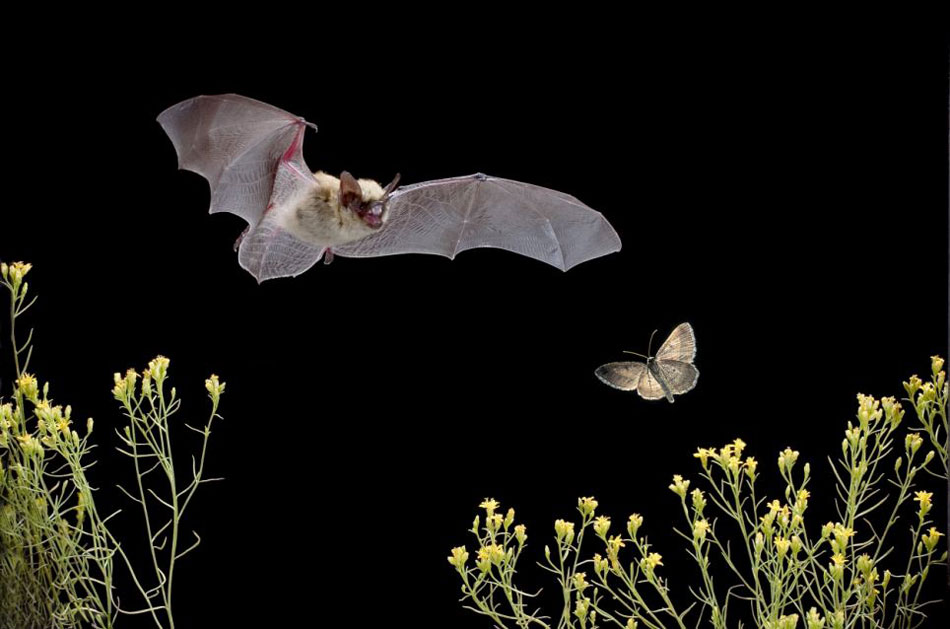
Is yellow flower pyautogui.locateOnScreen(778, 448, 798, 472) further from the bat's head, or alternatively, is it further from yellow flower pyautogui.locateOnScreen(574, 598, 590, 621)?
the bat's head

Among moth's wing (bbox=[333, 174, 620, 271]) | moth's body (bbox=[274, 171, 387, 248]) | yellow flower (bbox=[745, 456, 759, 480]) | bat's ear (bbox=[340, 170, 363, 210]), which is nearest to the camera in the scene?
yellow flower (bbox=[745, 456, 759, 480])

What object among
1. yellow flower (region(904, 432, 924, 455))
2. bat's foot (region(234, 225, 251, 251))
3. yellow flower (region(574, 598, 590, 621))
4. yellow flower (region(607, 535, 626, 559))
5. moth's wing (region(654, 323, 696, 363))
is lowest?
yellow flower (region(574, 598, 590, 621))

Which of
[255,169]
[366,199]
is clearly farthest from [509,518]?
[255,169]

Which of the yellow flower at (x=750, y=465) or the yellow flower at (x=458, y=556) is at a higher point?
the yellow flower at (x=750, y=465)

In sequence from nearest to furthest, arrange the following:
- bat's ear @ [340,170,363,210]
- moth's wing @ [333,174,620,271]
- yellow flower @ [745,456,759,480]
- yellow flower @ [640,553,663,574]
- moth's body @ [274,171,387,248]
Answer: yellow flower @ [640,553,663,574] → yellow flower @ [745,456,759,480] → bat's ear @ [340,170,363,210] → moth's body @ [274,171,387,248] → moth's wing @ [333,174,620,271]

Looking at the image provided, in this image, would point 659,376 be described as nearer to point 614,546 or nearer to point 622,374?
point 622,374

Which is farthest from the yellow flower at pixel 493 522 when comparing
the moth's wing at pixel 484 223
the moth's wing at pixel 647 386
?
the moth's wing at pixel 484 223

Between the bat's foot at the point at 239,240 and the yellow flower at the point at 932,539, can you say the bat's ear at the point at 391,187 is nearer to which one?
the bat's foot at the point at 239,240

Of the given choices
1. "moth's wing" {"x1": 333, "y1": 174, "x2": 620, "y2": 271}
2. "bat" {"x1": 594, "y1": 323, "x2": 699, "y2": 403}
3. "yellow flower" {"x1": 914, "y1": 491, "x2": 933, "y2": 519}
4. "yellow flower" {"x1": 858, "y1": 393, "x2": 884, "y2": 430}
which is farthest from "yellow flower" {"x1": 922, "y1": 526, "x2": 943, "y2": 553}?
"moth's wing" {"x1": 333, "y1": 174, "x2": 620, "y2": 271}
